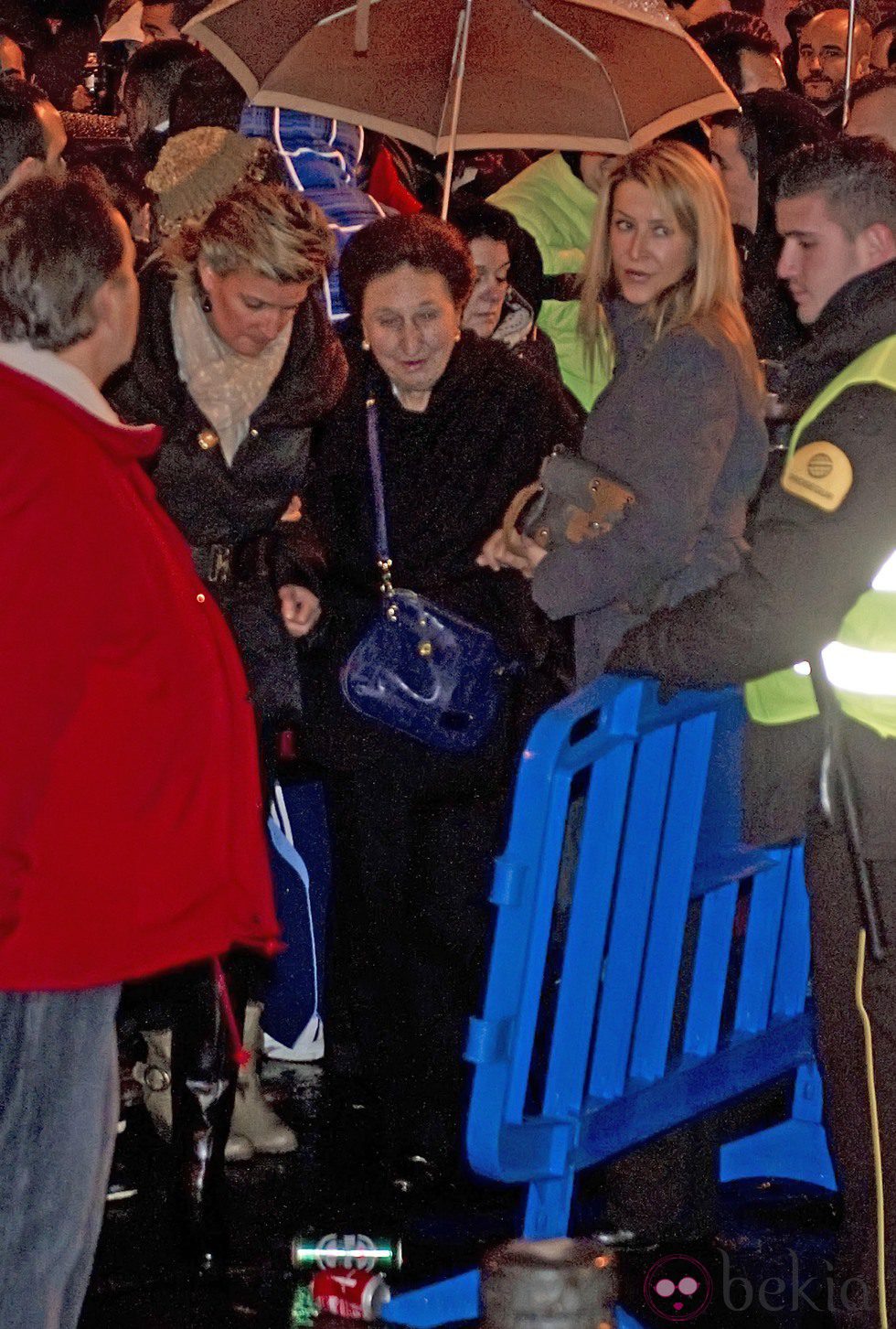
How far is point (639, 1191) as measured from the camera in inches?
178

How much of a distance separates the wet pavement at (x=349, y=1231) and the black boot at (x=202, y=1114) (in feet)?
0.25

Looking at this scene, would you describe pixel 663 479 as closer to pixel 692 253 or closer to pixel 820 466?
pixel 692 253

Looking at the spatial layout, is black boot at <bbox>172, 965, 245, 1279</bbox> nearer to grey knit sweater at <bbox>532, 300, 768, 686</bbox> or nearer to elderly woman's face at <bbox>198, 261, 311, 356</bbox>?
grey knit sweater at <bbox>532, 300, 768, 686</bbox>

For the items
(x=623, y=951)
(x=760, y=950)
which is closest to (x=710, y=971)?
(x=760, y=950)

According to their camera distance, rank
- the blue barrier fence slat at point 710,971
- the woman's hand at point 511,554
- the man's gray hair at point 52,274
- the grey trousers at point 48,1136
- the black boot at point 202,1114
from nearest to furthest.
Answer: the grey trousers at point 48,1136
the man's gray hair at point 52,274
the blue barrier fence slat at point 710,971
the black boot at point 202,1114
the woman's hand at point 511,554

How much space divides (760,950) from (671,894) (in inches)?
19.7

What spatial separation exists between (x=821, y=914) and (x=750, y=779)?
0.99ft

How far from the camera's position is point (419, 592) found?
16.2 ft

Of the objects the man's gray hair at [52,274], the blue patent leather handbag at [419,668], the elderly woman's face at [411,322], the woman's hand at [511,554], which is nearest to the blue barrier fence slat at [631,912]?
the woman's hand at [511,554]

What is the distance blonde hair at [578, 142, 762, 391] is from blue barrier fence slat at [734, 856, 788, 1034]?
44.2 inches

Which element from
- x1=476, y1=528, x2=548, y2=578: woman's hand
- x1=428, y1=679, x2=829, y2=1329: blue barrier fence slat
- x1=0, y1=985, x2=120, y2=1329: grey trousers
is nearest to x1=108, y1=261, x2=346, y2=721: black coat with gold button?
x1=476, y1=528, x2=548, y2=578: woman's hand

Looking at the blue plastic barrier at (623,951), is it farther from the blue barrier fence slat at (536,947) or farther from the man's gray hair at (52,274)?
the man's gray hair at (52,274)

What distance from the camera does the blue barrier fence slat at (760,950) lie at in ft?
14.4

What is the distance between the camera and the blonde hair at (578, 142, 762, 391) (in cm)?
463
